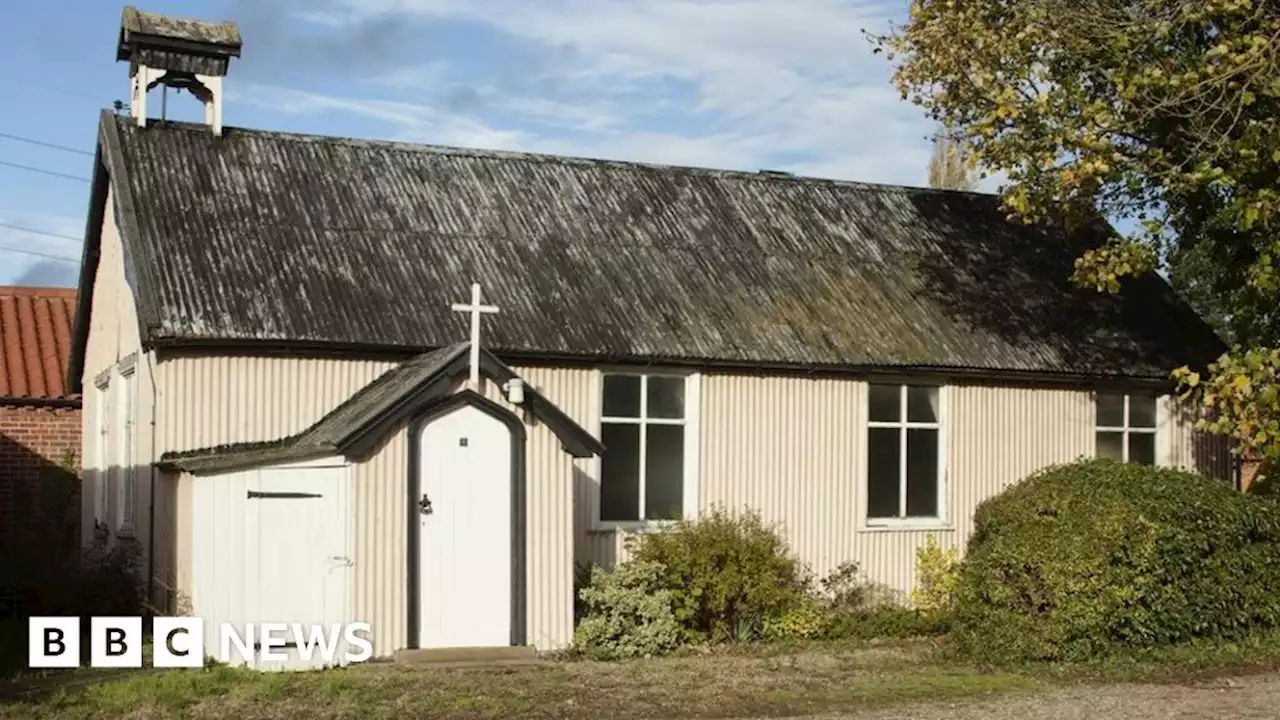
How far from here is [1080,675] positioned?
15.7 metres

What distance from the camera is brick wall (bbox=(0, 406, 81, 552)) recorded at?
24969 mm

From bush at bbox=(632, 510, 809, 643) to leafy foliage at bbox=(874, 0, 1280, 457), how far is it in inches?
179

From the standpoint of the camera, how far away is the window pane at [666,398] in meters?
19.5

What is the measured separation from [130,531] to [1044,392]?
1139 centimetres

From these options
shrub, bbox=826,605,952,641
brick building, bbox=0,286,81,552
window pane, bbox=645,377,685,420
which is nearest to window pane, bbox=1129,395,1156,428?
shrub, bbox=826,605,952,641

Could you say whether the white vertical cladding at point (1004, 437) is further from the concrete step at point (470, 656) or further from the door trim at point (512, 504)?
the concrete step at point (470, 656)

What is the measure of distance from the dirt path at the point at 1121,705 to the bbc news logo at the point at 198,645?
16.3ft

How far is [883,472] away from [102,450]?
10101mm

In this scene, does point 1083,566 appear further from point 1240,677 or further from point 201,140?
point 201,140

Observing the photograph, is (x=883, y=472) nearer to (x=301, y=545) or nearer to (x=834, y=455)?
(x=834, y=455)

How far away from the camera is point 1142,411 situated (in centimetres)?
2262

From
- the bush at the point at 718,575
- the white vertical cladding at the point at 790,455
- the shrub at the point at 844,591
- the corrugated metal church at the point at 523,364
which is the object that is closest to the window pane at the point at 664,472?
the corrugated metal church at the point at 523,364

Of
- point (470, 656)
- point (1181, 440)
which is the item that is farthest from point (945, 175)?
point (470, 656)

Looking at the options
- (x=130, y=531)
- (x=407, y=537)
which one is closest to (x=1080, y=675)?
(x=407, y=537)
